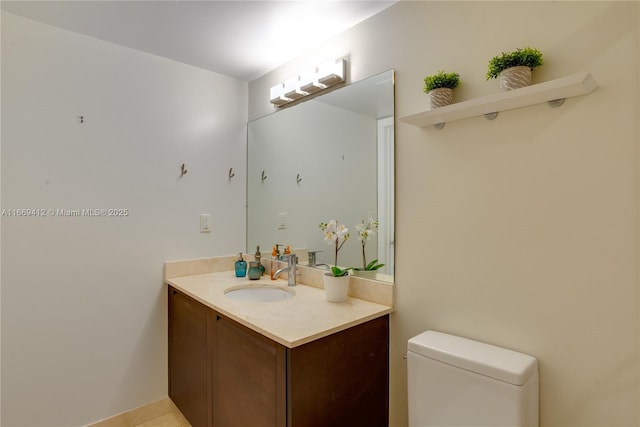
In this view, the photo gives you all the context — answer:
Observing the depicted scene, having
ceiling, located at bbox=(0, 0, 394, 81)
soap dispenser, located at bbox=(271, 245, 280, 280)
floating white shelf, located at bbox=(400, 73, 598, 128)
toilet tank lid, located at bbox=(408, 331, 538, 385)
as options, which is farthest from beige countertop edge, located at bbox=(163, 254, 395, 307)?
ceiling, located at bbox=(0, 0, 394, 81)

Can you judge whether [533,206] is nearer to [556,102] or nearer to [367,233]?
[556,102]

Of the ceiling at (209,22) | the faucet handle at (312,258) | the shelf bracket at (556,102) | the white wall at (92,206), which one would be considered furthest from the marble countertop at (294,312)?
the ceiling at (209,22)

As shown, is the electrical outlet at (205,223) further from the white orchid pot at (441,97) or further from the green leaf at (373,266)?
the white orchid pot at (441,97)

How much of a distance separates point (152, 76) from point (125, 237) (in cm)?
100

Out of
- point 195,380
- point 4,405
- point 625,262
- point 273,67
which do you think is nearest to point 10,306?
point 4,405

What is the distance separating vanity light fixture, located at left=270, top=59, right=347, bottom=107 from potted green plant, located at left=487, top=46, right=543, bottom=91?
0.84 meters

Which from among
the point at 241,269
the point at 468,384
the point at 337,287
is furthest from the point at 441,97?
the point at 241,269

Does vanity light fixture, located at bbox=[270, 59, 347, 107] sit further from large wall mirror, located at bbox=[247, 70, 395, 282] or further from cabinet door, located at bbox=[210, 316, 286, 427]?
cabinet door, located at bbox=[210, 316, 286, 427]

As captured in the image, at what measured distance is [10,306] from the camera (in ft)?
5.17

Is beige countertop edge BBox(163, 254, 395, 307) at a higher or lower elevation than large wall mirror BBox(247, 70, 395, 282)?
lower

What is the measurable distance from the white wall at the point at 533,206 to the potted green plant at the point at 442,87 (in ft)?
0.16

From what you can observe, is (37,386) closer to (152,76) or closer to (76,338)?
(76,338)

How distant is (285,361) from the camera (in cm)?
111

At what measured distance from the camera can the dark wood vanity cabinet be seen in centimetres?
113
